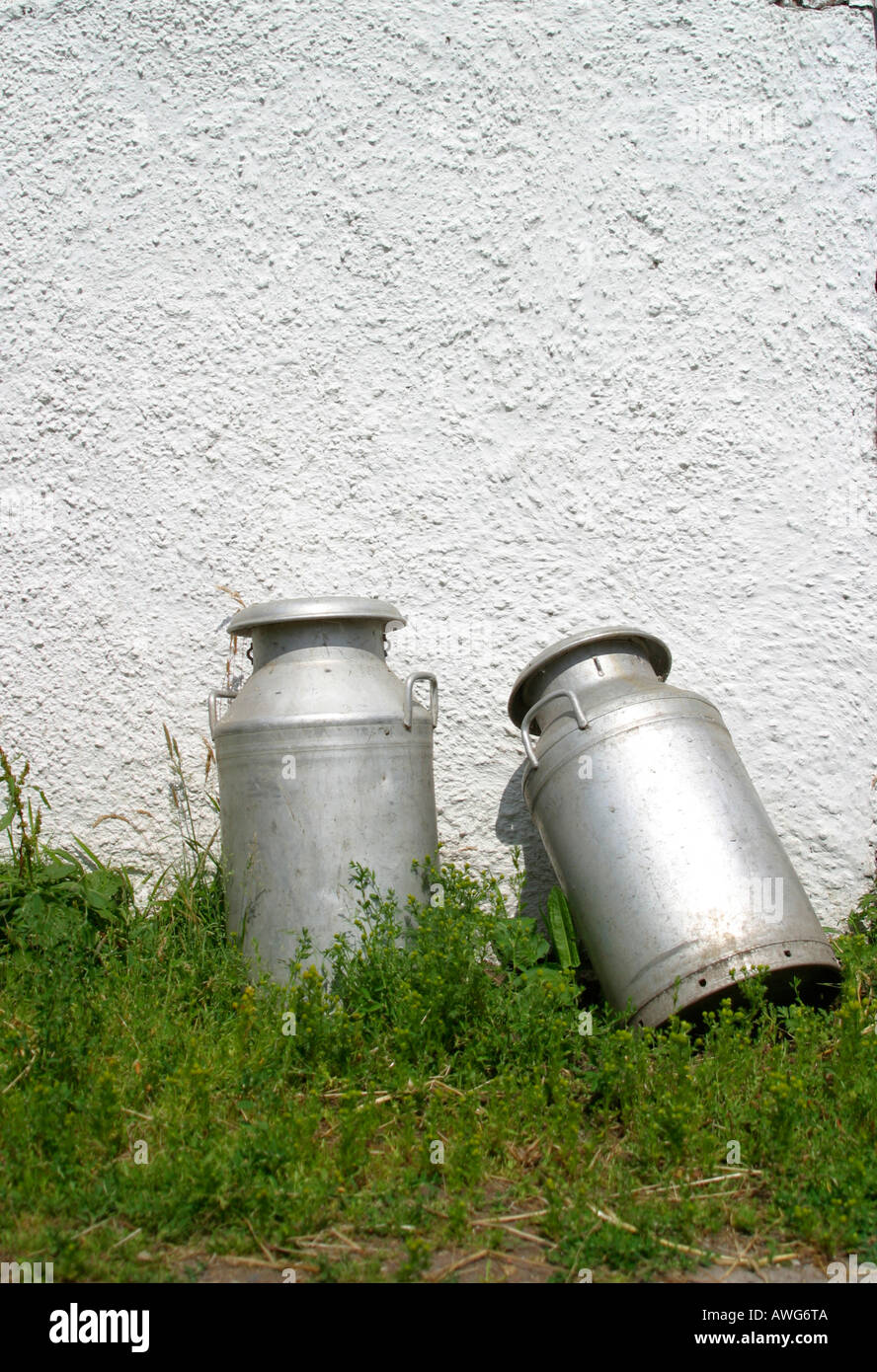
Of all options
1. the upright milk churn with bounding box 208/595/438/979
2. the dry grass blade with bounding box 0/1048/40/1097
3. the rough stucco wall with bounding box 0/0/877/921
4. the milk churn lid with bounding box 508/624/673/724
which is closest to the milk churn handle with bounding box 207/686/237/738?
the upright milk churn with bounding box 208/595/438/979

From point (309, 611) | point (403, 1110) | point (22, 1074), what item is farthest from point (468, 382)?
point (22, 1074)

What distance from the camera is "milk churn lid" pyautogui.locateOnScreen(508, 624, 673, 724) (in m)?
3.02

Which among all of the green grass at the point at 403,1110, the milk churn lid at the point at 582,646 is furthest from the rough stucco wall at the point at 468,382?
the green grass at the point at 403,1110

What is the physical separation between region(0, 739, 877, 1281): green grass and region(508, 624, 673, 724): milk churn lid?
554 millimetres

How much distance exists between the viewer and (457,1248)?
6.59ft

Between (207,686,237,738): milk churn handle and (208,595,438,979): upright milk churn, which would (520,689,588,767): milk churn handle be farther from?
(207,686,237,738): milk churn handle

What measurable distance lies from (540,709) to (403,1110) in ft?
3.95

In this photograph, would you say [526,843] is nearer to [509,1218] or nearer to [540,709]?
[540,709]

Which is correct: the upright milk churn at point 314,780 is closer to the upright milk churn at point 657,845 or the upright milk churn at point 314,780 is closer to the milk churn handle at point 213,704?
the milk churn handle at point 213,704

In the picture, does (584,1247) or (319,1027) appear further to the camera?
(319,1027)
